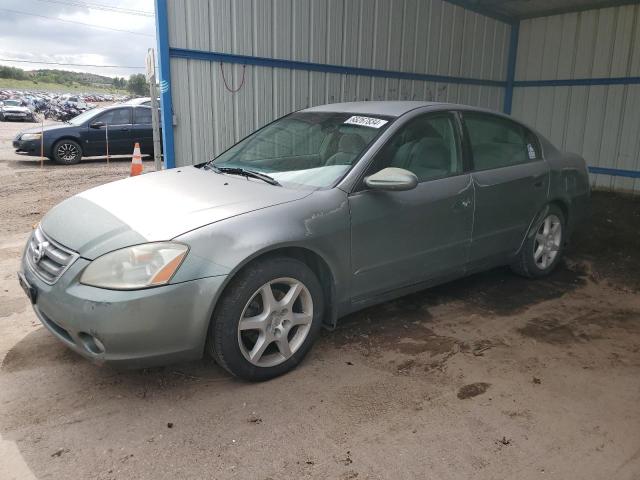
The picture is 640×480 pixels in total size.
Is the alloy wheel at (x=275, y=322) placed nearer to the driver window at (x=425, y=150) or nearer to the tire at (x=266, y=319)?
the tire at (x=266, y=319)

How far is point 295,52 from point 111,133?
765 cm

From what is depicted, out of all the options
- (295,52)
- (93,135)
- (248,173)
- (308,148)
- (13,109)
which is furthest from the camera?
(13,109)

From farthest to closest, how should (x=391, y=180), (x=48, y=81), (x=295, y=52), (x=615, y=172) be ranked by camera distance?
(x=48, y=81), (x=615, y=172), (x=295, y=52), (x=391, y=180)

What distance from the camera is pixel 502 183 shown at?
13.9ft

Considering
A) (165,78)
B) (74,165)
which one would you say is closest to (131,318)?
(165,78)

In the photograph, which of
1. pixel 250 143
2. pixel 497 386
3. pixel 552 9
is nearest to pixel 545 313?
pixel 497 386

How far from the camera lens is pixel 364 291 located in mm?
3459

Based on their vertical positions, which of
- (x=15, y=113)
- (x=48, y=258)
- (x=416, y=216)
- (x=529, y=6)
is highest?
(x=529, y=6)

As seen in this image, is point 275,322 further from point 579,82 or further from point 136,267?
point 579,82

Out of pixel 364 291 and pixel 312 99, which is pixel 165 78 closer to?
pixel 312 99

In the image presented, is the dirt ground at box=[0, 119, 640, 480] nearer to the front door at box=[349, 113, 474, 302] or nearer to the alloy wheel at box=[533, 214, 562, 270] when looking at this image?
the front door at box=[349, 113, 474, 302]

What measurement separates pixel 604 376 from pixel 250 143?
9.71 feet

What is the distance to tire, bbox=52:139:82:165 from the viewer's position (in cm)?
1262

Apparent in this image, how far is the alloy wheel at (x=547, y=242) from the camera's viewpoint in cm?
484
